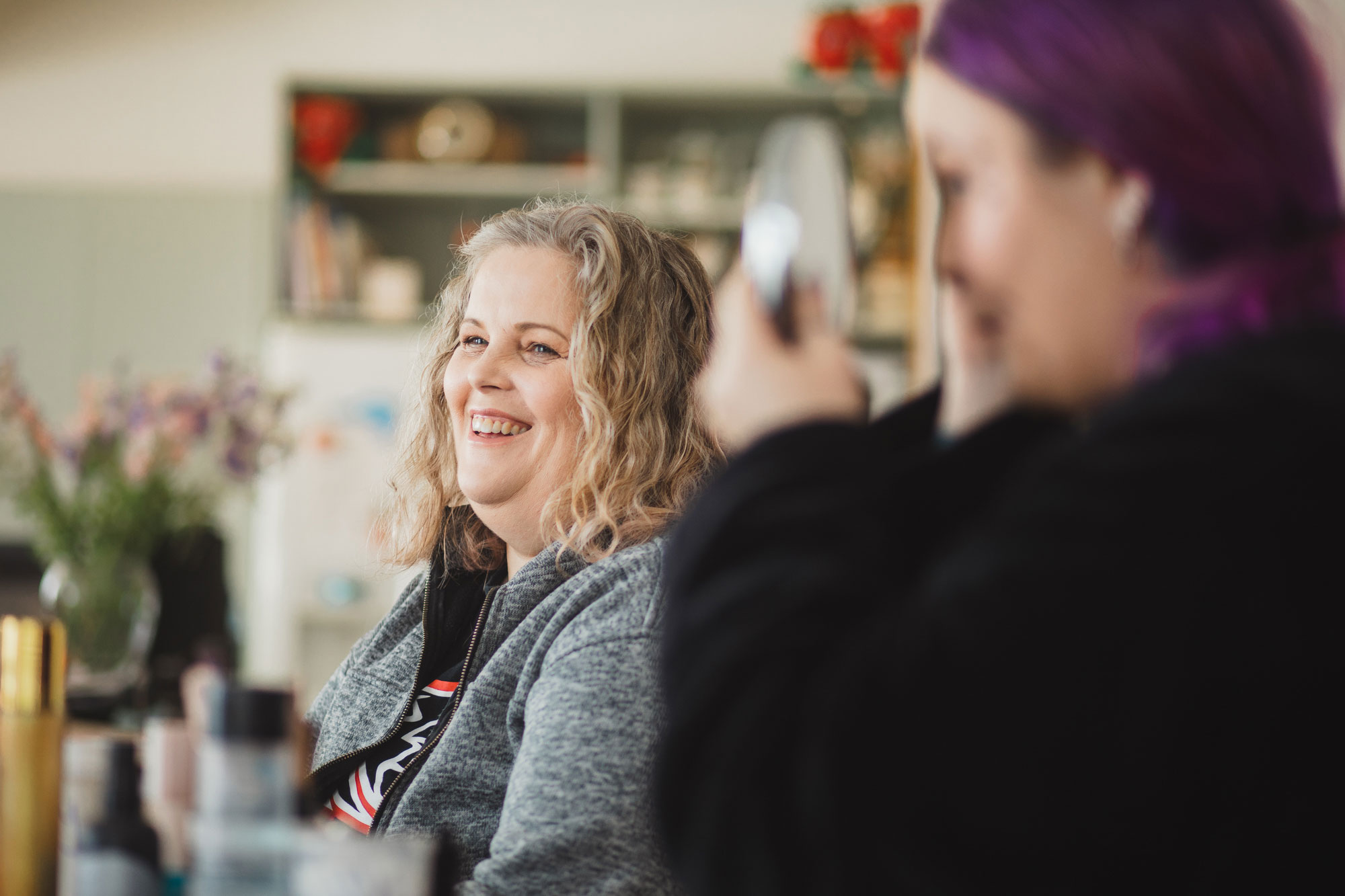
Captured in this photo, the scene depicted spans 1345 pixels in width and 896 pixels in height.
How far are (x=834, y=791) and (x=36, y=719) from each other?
0.52 m

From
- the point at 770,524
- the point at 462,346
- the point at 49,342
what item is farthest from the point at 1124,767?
the point at 49,342

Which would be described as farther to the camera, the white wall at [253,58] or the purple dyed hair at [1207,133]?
the white wall at [253,58]

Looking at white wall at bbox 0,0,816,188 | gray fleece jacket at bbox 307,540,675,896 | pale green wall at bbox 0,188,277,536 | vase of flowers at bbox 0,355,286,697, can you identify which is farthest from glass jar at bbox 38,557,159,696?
pale green wall at bbox 0,188,277,536

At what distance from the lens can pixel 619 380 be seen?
→ 124cm

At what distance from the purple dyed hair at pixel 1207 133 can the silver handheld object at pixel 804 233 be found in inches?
3.6

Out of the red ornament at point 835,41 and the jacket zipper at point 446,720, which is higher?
the red ornament at point 835,41

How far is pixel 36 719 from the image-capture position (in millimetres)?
776

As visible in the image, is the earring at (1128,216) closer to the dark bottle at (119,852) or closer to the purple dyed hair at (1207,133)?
the purple dyed hair at (1207,133)

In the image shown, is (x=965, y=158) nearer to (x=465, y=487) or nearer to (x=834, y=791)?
(x=834, y=791)

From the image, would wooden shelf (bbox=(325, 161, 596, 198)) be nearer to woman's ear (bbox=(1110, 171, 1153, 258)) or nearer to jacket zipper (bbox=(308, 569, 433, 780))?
jacket zipper (bbox=(308, 569, 433, 780))

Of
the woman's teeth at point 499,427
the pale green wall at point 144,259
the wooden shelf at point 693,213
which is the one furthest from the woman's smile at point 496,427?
the pale green wall at point 144,259

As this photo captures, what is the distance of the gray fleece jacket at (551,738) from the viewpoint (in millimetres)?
869

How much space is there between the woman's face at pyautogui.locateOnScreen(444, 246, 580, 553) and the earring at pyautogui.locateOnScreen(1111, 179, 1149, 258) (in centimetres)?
74

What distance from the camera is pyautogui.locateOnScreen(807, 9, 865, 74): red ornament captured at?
3941 millimetres
